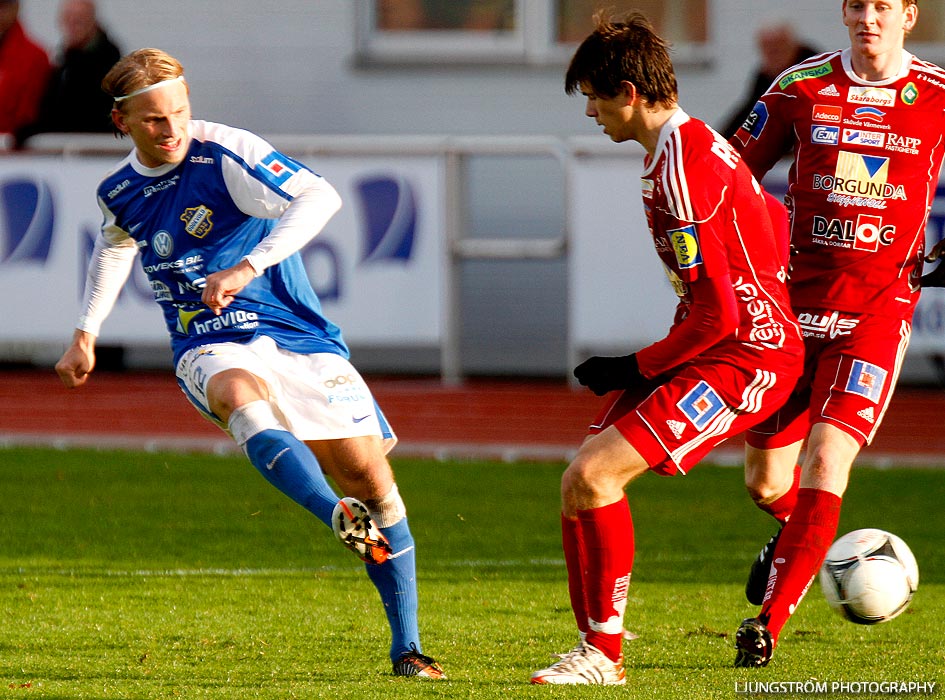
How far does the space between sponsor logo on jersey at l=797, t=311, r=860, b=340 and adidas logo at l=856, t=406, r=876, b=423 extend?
0.28 m

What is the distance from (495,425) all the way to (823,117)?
6.38 metres

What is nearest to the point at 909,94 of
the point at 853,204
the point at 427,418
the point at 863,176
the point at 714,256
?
the point at 863,176

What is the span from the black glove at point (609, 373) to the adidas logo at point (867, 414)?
3.02 ft

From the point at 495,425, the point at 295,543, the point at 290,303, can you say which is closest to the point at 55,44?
the point at 495,425

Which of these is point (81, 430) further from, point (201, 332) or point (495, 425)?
point (201, 332)

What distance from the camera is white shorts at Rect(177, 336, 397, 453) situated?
533 centimetres

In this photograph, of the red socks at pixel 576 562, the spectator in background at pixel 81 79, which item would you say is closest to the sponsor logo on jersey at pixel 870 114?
the red socks at pixel 576 562

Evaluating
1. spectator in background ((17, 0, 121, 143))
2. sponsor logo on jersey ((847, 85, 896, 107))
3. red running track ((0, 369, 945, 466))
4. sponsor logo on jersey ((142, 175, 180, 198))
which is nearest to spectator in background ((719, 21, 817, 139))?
red running track ((0, 369, 945, 466))

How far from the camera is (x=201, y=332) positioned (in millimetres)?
5508

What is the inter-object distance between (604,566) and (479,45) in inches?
421

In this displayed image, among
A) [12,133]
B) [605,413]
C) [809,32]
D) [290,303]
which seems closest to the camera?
[605,413]

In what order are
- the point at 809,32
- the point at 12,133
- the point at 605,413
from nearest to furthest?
the point at 605,413, the point at 12,133, the point at 809,32

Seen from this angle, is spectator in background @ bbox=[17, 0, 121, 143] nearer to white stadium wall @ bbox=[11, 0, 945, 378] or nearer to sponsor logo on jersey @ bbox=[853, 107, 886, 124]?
white stadium wall @ bbox=[11, 0, 945, 378]

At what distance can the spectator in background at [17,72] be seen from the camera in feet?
45.9
